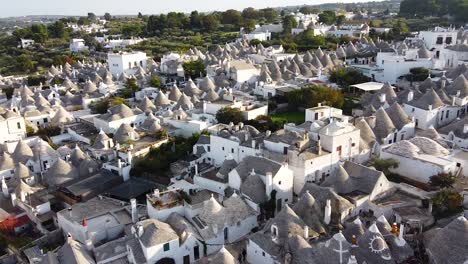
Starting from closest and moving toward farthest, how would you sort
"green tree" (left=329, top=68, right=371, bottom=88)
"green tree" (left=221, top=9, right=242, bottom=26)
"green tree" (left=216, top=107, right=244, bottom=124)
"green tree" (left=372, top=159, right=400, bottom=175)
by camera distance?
"green tree" (left=372, top=159, right=400, bottom=175), "green tree" (left=216, top=107, right=244, bottom=124), "green tree" (left=329, top=68, right=371, bottom=88), "green tree" (left=221, top=9, right=242, bottom=26)

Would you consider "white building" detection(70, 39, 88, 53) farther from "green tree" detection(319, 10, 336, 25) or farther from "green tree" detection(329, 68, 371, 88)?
"green tree" detection(329, 68, 371, 88)

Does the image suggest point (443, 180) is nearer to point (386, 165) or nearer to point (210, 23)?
point (386, 165)

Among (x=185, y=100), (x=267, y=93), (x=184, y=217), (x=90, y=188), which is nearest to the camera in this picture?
(x=184, y=217)

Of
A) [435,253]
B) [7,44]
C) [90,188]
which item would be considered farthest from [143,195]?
[7,44]

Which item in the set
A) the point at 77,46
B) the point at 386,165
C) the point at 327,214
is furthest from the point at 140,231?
the point at 77,46

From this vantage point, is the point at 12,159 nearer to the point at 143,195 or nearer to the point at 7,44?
the point at 143,195

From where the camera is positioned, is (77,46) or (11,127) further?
(77,46)

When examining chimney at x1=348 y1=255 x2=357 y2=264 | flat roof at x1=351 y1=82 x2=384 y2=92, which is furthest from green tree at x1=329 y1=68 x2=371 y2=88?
chimney at x1=348 y1=255 x2=357 y2=264
